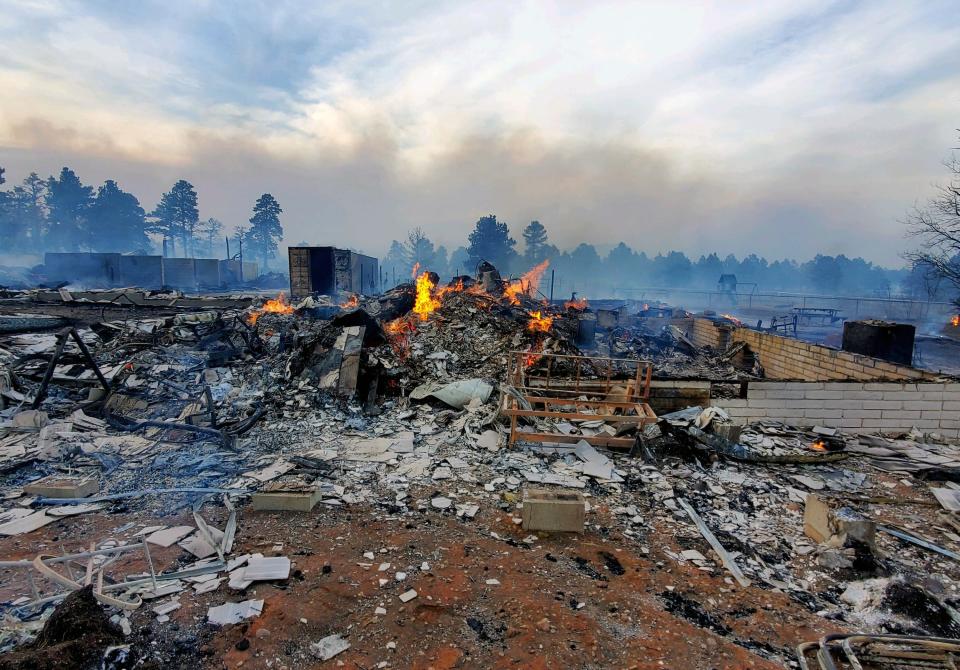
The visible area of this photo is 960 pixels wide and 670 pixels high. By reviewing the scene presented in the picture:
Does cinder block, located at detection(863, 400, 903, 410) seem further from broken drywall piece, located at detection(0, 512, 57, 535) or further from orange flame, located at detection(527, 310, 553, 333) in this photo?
broken drywall piece, located at detection(0, 512, 57, 535)

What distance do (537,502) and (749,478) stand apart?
3.57m

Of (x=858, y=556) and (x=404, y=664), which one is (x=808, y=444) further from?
(x=404, y=664)

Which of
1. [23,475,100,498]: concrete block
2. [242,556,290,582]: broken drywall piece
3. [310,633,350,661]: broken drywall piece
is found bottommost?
[310,633,350,661]: broken drywall piece

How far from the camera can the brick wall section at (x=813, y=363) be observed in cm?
847

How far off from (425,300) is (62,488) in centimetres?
1068

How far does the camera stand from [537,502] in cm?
485

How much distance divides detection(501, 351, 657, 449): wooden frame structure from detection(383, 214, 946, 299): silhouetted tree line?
55.2 metres

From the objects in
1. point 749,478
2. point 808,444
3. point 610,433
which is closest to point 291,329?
point 610,433

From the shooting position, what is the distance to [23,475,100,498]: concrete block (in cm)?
529

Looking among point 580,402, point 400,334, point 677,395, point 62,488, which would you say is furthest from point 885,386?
point 62,488

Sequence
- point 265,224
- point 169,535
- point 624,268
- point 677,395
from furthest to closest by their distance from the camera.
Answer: point 624,268 → point 265,224 → point 677,395 → point 169,535

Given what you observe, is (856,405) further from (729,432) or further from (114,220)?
(114,220)

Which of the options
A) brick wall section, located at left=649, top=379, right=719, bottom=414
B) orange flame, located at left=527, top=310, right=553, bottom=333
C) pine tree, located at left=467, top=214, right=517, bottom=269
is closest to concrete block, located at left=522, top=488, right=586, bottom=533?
brick wall section, located at left=649, top=379, right=719, bottom=414

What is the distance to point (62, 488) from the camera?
5.28m
